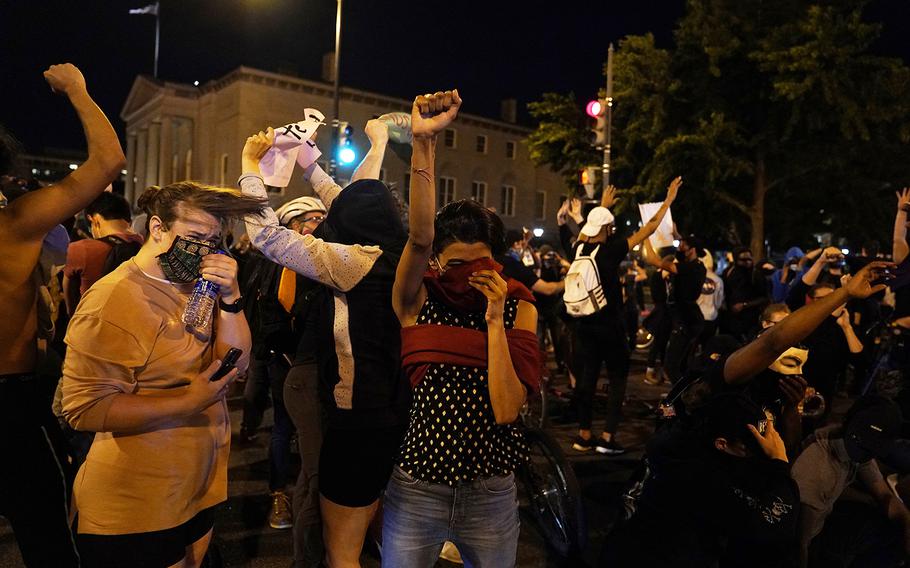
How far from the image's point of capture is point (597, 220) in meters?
5.99

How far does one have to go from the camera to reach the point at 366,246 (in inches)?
112

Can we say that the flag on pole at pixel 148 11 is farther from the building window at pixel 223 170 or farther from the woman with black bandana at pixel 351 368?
the woman with black bandana at pixel 351 368

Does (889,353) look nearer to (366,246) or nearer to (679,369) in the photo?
(679,369)

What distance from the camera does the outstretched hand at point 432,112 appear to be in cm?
206

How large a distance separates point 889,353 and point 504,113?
51152 mm

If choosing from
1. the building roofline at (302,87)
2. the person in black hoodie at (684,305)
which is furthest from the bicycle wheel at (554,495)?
the building roofline at (302,87)

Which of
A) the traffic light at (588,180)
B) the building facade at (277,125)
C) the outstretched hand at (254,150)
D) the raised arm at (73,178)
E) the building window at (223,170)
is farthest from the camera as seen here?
the building window at (223,170)

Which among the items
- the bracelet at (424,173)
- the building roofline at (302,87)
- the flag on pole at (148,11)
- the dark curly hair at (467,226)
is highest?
the flag on pole at (148,11)

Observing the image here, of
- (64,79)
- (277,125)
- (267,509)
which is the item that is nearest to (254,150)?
(64,79)

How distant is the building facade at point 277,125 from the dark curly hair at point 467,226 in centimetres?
3590

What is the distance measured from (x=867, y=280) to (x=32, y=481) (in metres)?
3.33

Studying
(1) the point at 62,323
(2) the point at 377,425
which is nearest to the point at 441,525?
(2) the point at 377,425

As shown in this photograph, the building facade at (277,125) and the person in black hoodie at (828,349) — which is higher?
the building facade at (277,125)

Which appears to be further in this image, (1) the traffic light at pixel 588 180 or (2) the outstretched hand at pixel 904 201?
(1) the traffic light at pixel 588 180
